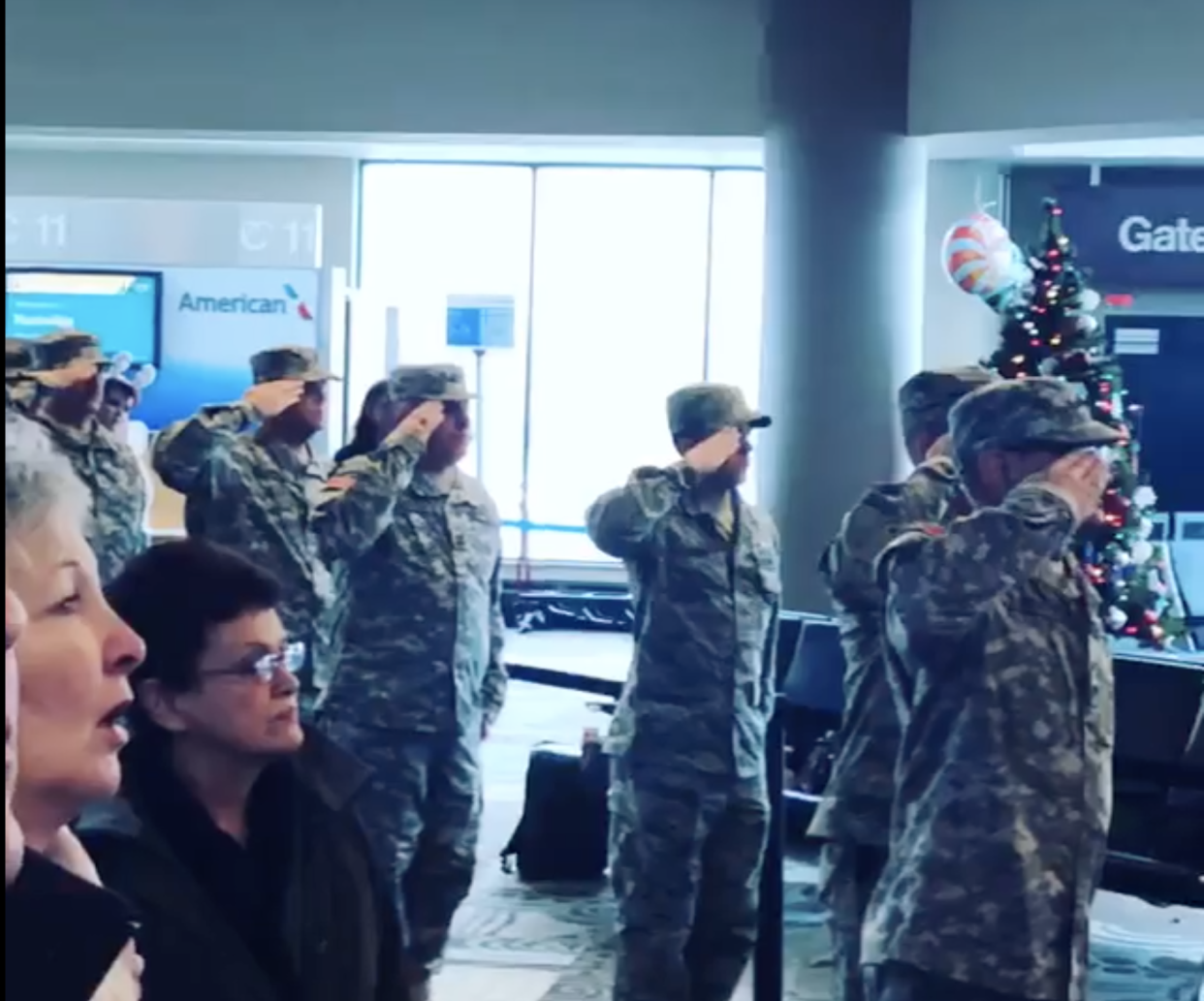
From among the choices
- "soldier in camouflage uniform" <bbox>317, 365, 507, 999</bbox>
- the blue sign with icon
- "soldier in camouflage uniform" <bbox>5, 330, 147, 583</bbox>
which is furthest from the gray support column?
the blue sign with icon

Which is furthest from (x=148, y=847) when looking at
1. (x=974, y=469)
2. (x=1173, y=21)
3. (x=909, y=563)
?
(x=1173, y=21)

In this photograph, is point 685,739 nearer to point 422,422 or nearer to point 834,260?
point 422,422

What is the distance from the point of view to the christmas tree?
288 inches

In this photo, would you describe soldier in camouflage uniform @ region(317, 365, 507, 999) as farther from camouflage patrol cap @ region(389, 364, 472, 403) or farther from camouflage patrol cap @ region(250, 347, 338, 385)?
camouflage patrol cap @ region(250, 347, 338, 385)

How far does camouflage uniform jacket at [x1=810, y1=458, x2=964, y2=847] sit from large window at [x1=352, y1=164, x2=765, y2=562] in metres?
7.94

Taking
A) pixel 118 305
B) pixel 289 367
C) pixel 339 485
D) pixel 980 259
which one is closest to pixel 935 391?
pixel 339 485

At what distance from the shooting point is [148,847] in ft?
5.10

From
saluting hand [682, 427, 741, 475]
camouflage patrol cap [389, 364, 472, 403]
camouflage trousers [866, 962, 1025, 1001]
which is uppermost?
camouflage patrol cap [389, 364, 472, 403]

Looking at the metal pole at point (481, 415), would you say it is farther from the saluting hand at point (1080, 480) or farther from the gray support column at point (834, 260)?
the saluting hand at point (1080, 480)

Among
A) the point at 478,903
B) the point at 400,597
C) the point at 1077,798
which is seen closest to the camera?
the point at 1077,798

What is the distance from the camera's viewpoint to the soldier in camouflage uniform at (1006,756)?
103 inches

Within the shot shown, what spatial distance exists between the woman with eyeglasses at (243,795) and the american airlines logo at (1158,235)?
908 cm

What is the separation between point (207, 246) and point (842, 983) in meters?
6.36

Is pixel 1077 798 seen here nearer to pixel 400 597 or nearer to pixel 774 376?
pixel 400 597
